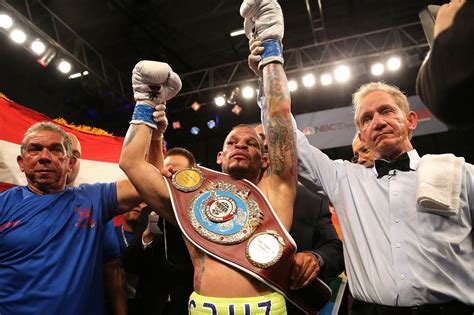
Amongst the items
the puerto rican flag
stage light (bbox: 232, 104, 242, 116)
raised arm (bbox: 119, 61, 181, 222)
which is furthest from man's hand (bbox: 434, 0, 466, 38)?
stage light (bbox: 232, 104, 242, 116)

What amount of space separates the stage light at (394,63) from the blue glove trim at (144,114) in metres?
5.09

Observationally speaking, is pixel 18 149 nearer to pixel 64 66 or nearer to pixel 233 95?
pixel 64 66

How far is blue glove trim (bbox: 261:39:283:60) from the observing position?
1.44 metres

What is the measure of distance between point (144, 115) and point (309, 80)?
484cm

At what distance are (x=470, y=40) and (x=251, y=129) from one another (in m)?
1.32

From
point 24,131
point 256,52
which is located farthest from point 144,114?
point 24,131

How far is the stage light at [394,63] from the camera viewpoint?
18.0ft

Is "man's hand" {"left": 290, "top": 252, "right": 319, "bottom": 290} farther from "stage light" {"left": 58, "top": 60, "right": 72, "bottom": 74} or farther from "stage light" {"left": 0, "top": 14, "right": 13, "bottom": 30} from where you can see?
"stage light" {"left": 58, "top": 60, "right": 72, "bottom": 74}

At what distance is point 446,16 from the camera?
2.15 ft

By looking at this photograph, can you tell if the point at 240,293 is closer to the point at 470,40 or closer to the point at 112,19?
the point at 470,40

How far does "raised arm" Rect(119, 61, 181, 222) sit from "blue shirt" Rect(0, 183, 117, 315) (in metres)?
0.44

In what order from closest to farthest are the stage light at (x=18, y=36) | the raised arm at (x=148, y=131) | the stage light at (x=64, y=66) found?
the raised arm at (x=148, y=131), the stage light at (x=18, y=36), the stage light at (x=64, y=66)

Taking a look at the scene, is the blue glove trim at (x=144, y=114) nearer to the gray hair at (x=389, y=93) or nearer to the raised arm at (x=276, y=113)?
the raised arm at (x=276, y=113)

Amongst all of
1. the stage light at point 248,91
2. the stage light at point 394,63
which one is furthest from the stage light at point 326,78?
the stage light at point 248,91
